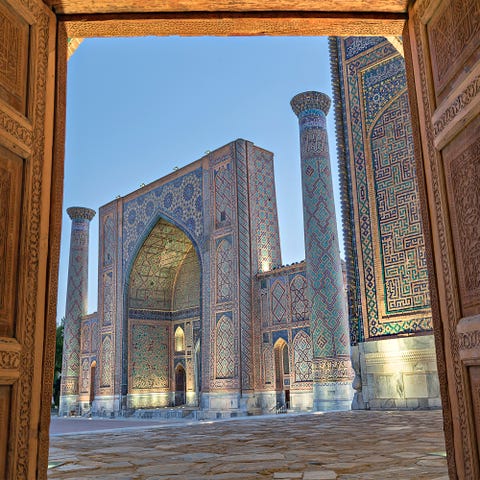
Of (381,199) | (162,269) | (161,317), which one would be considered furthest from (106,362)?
(381,199)

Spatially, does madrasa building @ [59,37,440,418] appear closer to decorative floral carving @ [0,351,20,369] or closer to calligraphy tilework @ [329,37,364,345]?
calligraphy tilework @ [329,37,364,345]

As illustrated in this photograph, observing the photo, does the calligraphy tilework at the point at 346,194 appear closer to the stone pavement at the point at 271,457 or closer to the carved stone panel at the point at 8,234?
the stone pavement at the point at 271,457

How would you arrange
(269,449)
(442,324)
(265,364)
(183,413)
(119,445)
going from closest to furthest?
(442,324) → (269,449) → (119,445) → (265,364) → (183,413)

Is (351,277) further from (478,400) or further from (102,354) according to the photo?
(102,354)

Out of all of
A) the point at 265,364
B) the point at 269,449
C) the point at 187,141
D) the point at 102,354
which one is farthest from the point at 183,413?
the point at 187,141

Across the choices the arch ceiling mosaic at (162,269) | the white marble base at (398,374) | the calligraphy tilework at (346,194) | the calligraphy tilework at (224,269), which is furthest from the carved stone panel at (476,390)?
the arch ceiling mosaic at (162,269)

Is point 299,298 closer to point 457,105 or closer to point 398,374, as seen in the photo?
point 398,374
